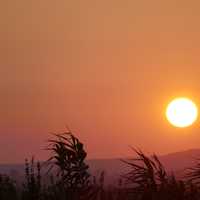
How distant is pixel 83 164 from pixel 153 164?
1568mm

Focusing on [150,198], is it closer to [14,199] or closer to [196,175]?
[196,175]

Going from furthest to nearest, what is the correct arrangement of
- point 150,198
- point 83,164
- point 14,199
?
point 14,199, point 83,164, point 150,198

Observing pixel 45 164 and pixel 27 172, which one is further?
pixel 27 172

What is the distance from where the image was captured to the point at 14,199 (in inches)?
749

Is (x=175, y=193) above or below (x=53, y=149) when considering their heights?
below

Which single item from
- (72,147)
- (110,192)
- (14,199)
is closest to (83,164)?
(72,147)

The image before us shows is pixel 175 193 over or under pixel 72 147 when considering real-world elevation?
under

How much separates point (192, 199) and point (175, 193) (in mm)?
467

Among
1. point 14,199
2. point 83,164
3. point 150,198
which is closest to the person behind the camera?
point 150,198

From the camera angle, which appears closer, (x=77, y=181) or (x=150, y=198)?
(x=150, y=198)

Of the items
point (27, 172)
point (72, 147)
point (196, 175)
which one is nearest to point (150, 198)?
point (196, 175)

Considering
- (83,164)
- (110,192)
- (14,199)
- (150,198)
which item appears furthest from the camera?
(14,199)

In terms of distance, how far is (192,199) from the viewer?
13.2 meters

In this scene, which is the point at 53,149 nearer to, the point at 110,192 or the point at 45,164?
the point at 45,164
